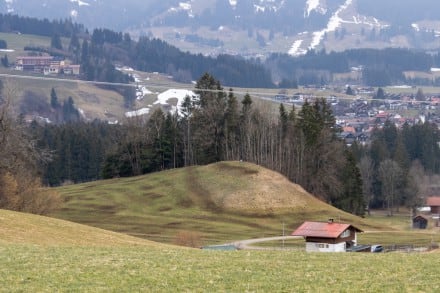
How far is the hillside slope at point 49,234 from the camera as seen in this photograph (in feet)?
132

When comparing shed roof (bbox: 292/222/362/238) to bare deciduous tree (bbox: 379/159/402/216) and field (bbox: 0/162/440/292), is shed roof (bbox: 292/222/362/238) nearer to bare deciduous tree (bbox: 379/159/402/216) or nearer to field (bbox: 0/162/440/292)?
field (bbox: 0/162/440/292)

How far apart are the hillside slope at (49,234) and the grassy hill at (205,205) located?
94.7ft

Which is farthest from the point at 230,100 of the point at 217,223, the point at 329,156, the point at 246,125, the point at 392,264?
Result: the point at 392,264

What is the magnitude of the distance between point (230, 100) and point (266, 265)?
3219 inches

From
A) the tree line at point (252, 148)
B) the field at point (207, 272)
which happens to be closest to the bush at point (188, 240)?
the tree line at point (252, 148)

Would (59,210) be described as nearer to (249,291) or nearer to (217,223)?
(217,223)

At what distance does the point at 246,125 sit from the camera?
10881cm

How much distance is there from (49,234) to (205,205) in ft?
160

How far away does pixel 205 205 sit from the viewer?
9100 cm

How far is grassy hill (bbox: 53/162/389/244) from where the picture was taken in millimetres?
82062

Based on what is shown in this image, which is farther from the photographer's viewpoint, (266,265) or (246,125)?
(246,125)

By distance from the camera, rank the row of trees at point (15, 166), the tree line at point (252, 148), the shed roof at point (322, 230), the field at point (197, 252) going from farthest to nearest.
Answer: the tree line at point (252, 148)
the row of trees at point (15, 166)
the shed roof at point (322, 230)
the field at point (197, 252)

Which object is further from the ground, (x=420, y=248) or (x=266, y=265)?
(x=266, y=265)

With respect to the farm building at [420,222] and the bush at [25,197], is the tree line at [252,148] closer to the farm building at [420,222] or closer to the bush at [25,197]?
the farm building at [420,222]
